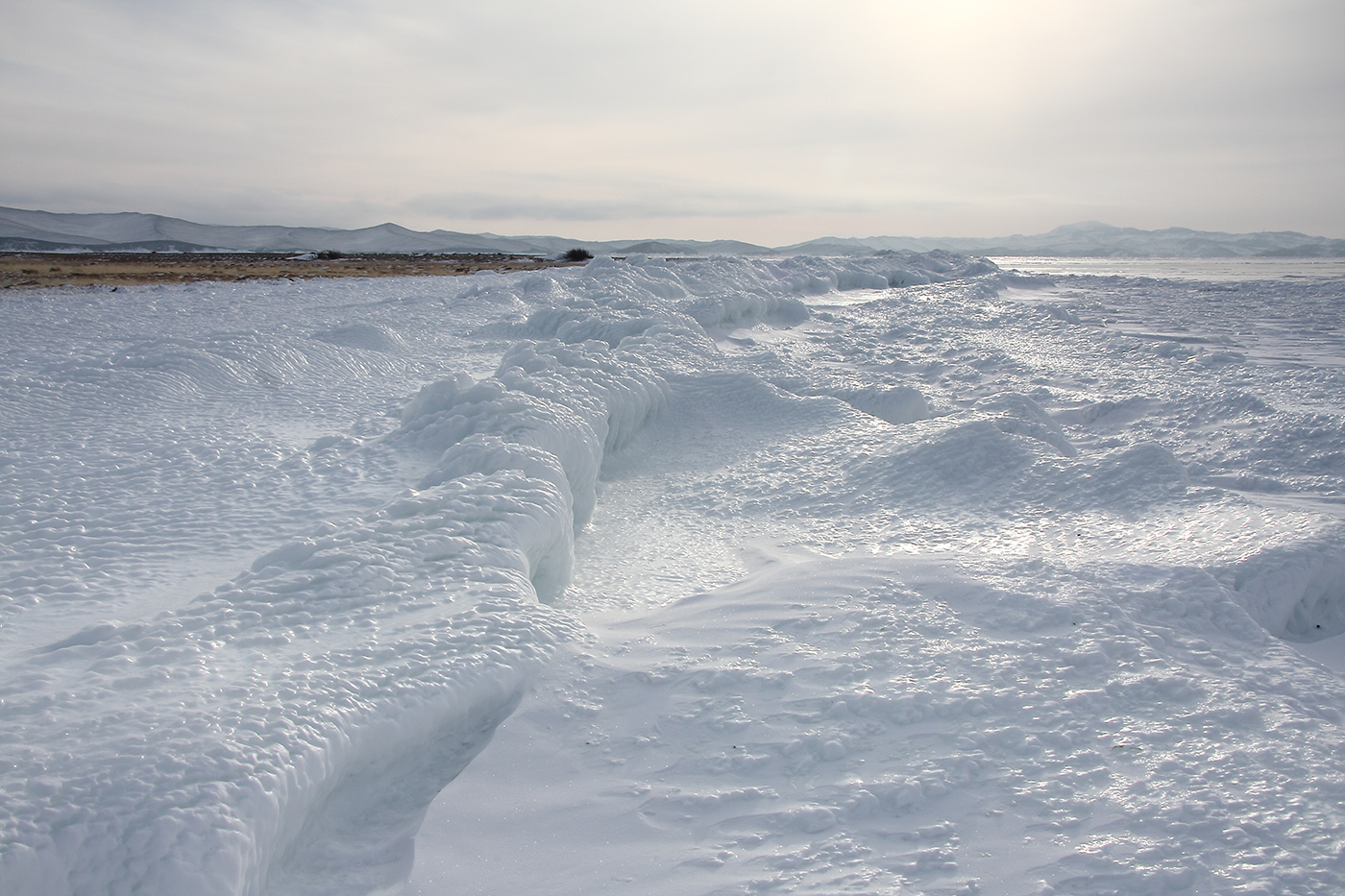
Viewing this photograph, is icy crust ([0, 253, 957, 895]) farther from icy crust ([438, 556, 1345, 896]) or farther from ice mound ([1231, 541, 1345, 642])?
ice mound ([1231, 541, 1345, 642])

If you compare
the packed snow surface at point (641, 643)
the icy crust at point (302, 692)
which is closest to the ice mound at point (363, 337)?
the packed snow surface at point (641, 643)

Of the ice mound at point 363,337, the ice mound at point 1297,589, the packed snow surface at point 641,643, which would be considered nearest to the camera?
the packed snow surface at point 641,643

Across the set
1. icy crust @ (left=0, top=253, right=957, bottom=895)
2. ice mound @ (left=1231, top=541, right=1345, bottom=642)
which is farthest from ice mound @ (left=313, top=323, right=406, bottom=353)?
ice mound @ (left=1231, top=541, right=1345, bottom=642)

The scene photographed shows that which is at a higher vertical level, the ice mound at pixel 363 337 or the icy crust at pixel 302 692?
the ice mound at pixel 363 337

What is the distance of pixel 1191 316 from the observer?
1438cm

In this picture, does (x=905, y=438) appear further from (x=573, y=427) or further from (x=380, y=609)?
(x=380, y=609)

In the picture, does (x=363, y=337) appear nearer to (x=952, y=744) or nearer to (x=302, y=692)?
(x=302, y=692)

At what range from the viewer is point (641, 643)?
302 centimetres

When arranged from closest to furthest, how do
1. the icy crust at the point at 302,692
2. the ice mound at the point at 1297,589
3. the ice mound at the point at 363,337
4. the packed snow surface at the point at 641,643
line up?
the icy crust at the point at 302,692, the packed snow surface at the point at 641,643, the ice mound at the point at 1297,589, the ice mound at the point at 363,337

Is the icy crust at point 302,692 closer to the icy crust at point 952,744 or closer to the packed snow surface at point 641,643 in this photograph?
the packed snow surface at point 641,643

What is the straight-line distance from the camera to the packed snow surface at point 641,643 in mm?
1983

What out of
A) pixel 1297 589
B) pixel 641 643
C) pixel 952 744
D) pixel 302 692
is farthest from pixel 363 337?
pixel 1297 589

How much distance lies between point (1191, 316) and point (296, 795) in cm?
1703

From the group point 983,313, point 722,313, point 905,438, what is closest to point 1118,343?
point 983,313
